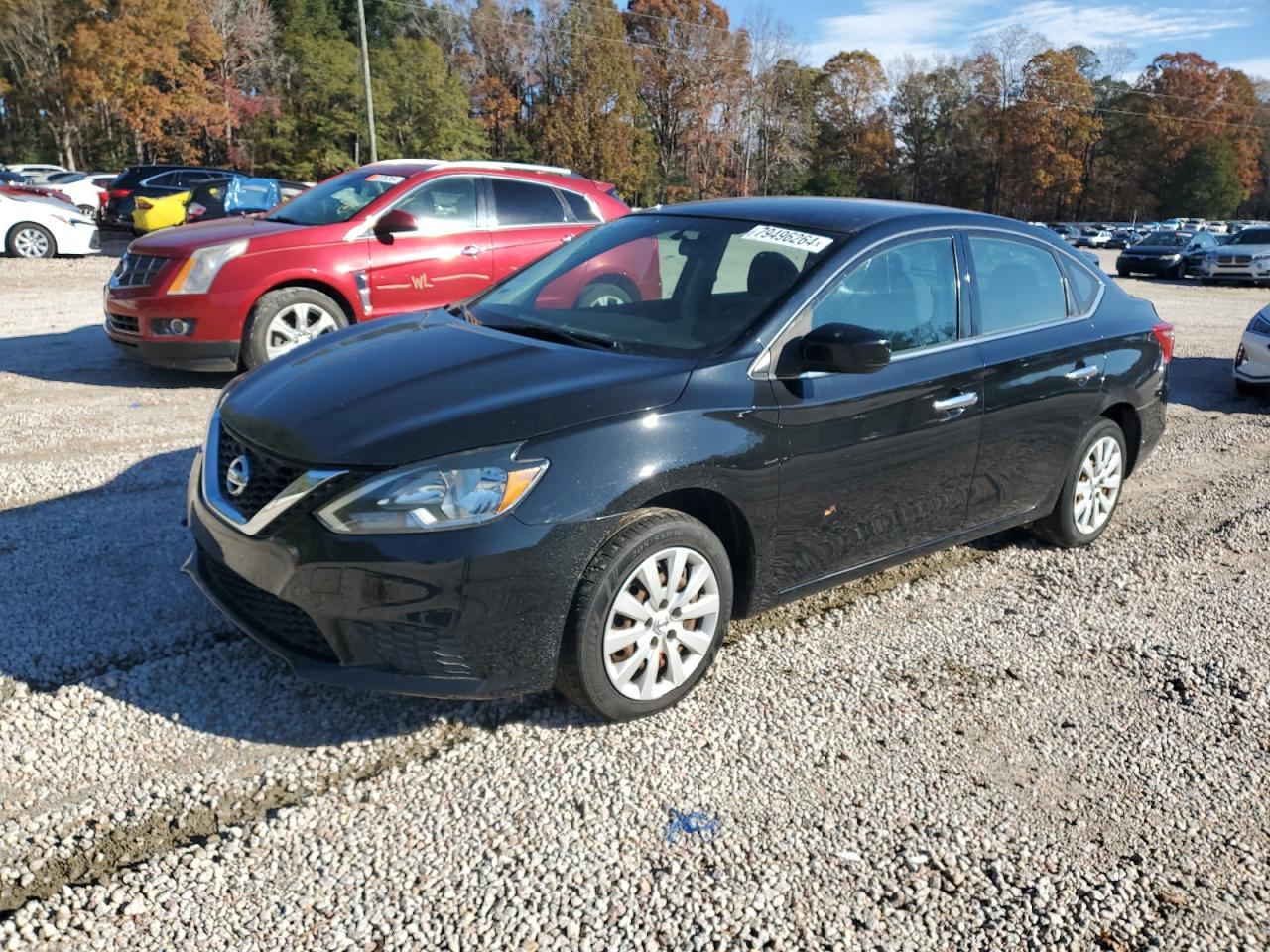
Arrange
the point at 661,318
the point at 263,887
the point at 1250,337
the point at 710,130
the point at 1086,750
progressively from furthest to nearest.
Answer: the point at 710,130
the point at 1250,337
the point at 661,318
the point at 1086,750
the point at 263,887

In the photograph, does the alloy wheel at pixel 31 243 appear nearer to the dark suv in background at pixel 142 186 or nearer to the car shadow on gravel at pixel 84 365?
the dark suv in background at pixel 142 186

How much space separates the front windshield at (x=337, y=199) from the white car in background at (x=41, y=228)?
34.7 ft

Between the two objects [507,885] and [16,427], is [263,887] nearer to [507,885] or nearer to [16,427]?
[507,885]

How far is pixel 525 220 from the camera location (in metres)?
8.85

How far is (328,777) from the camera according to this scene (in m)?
3.09

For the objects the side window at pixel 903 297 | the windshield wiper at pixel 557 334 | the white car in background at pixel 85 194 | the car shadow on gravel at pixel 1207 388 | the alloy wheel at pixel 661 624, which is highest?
the white car in background at pixel 85 194

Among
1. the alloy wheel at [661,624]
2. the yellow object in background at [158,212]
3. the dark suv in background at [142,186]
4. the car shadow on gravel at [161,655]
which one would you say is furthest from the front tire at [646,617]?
the dark suv in background at [142,186]

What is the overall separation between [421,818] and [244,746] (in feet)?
2.24

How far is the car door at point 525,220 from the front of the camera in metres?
8.65

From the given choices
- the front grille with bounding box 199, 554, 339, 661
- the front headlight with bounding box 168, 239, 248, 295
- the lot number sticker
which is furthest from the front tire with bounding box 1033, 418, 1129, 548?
the front headlight with bounding box 168, 239, 248, 295

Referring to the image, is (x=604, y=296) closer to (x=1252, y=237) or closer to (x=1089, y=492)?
(x=1089, y=492)

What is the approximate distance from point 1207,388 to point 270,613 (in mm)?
9724

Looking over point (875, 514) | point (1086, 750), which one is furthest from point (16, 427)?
point (1086, 750)

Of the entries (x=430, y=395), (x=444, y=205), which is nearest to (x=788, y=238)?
(x=430, y=395)
